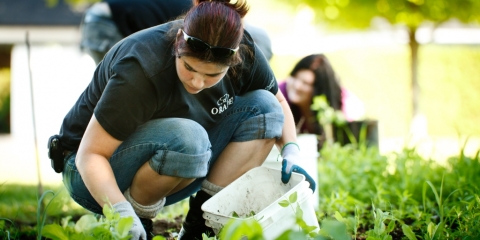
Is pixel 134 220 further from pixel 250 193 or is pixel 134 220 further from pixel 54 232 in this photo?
pixel 250 193

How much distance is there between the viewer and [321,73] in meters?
4.12

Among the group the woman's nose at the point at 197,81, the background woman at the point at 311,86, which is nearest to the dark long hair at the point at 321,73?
the background woman at the point at 311,86

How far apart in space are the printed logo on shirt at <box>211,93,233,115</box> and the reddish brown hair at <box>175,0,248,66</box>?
292 millimetres

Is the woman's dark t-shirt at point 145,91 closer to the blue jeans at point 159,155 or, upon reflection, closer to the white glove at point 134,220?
the blue jeans at point 159,155

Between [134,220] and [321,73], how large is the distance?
288cm

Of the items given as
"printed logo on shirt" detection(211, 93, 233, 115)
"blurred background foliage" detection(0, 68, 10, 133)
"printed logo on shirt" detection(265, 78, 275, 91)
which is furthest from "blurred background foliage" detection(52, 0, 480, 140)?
"printed logo on shirt" detection(211, 93, 233, 115)

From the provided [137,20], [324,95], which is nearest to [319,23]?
[324,95]

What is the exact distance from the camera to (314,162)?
8.22ft

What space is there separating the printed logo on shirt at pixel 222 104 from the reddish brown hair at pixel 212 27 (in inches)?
11.5

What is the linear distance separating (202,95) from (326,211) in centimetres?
86

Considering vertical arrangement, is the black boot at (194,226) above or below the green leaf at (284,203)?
below

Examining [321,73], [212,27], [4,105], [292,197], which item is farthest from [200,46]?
[4,105]

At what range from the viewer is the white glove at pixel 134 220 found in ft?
4.79

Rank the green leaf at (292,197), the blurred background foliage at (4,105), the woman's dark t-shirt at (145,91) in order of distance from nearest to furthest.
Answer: the green leaf at (292,197) → the woman's dark t-shirt at (145,91) → the blurred background foliage at (4,105)
